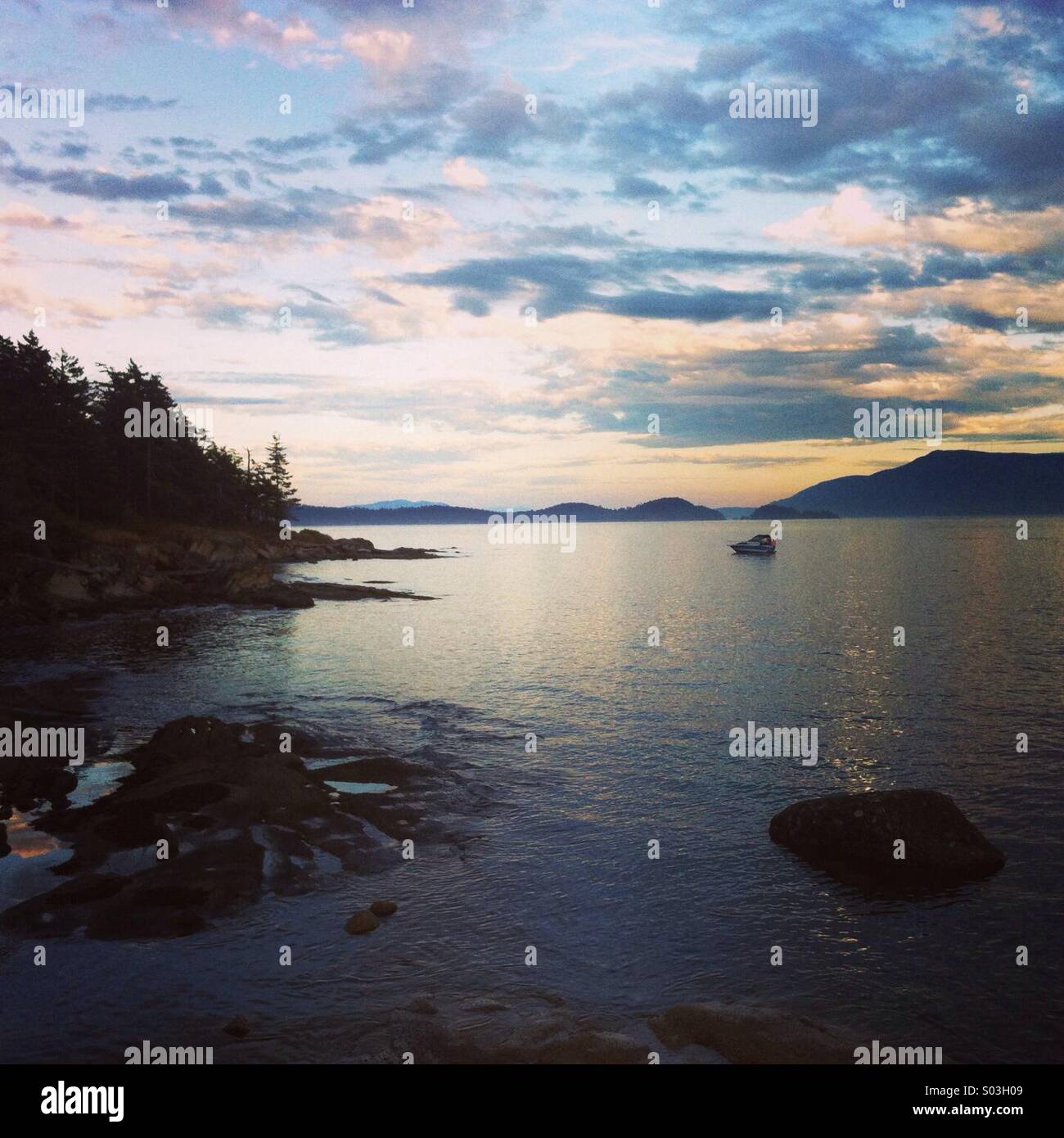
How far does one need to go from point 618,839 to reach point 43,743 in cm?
1894

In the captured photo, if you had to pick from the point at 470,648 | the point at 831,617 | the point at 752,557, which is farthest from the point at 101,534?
the point at 752,557

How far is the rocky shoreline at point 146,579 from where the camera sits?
191 ft

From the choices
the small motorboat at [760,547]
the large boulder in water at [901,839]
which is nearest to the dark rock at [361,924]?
the large boulder in water at [901,839]

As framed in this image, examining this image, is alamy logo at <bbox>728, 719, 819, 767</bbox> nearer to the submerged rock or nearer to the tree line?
the submerged rock

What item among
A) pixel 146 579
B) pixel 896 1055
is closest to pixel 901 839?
pixel 896 1055

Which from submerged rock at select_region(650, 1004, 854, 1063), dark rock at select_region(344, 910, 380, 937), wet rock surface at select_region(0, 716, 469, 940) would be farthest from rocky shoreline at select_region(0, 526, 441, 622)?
submerged rock at select_region(650, 1004, 854, 1063)

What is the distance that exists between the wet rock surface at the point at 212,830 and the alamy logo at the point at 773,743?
10.5 metres

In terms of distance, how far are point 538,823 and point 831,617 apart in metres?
51.7

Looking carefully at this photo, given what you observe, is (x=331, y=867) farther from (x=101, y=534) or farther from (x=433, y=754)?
(x=101, y=534)

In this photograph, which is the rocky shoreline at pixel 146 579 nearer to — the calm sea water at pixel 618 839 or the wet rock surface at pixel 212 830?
the calm sea water at pixel 618 839

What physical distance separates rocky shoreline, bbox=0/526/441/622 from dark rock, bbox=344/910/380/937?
51069 millimetres

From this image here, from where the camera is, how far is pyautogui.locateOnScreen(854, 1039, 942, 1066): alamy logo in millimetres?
10539

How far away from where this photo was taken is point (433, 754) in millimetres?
25750

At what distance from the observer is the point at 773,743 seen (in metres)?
27.7
